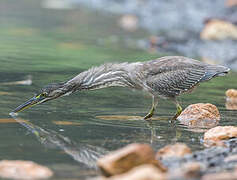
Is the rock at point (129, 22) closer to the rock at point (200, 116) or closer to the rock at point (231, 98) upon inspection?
the rock at point (231, 98)

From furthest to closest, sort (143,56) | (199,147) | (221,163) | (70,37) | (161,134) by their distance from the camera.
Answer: (70,37) < (143,56) < (161,134) < (199,147) < (221,163)

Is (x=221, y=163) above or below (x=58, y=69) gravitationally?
below

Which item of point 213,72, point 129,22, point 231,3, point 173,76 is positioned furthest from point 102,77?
point 129,22

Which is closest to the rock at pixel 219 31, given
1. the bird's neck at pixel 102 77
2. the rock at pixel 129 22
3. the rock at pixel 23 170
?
the rock at pixel 129 22

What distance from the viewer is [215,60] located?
18.5 meters

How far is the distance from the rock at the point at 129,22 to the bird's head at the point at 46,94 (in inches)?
640

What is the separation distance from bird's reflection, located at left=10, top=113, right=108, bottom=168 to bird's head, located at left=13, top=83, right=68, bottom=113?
675mm

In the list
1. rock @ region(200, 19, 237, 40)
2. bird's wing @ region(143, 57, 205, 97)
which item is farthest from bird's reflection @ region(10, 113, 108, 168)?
rock @ region(200, 19, 237, 40)

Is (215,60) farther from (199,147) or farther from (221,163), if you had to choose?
(221,163)

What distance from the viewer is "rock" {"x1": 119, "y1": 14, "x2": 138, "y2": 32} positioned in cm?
2680

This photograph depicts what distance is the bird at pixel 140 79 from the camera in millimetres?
10023

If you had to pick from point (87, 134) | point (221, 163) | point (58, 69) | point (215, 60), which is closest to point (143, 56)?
point (215, 60)

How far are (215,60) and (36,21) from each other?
10.6m

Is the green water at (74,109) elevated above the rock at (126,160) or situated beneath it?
elevated above
